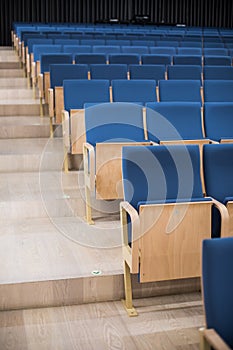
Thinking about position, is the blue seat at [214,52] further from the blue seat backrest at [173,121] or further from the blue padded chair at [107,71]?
the blue seat backrest at [173,121]

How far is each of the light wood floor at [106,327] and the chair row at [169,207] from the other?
1.3 inches

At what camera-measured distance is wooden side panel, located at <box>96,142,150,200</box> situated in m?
1.01

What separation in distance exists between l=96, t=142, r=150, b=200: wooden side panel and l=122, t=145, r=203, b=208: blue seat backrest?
0.19 m

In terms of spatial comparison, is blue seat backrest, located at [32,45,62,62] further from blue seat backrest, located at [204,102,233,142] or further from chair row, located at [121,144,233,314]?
chair row, located at [121,144,233,314]

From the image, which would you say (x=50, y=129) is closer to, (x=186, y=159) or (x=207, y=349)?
(x=186, y=159)

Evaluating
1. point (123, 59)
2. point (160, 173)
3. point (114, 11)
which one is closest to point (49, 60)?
point (123, 59)

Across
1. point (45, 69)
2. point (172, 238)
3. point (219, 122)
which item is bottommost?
point (172, 238)

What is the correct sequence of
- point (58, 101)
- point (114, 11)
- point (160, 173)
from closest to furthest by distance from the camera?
point (160, 173)
point (58, 101)
point (114, 11)

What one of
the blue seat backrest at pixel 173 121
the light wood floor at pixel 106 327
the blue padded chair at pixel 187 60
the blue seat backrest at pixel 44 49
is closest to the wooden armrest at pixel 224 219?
the light wood floor at pixel 106 327

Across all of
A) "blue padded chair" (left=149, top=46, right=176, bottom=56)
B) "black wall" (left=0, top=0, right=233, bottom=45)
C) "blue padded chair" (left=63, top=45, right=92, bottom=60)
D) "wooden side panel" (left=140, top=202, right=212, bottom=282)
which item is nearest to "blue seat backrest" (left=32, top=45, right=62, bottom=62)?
"blue padded chair" (left=63, top=45, right=92, bottom=60)

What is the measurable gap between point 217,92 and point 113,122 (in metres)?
0.40

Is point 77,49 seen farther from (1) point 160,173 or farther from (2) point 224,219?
(2) point 224,219

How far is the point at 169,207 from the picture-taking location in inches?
28.9

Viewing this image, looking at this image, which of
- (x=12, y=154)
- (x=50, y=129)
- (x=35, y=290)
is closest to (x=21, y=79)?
(x=50, y=129)
